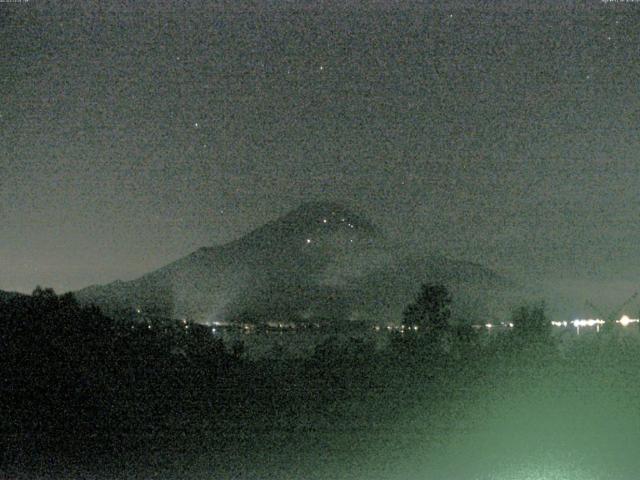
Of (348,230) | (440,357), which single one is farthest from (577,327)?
(348,230)

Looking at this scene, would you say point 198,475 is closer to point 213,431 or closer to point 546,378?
point 213,431

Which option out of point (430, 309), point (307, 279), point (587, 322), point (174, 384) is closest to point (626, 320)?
point (587, 322)

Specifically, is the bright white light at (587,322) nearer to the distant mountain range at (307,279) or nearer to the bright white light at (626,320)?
the bright white light at (626,320)

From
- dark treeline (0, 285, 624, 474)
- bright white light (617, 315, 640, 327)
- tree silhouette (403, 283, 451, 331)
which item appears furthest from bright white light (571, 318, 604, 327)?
tree silhouette (403, 283, 451, 331)

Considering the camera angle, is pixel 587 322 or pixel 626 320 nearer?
pixel 626 320

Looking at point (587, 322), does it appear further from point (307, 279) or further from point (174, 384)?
point (307, 279)

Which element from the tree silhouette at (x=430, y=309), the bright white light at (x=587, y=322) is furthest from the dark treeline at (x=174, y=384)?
the tree silhouette at (x=430, y=309)
